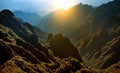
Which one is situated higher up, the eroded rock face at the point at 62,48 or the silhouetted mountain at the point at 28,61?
the eroded rock face at the point at 62,48

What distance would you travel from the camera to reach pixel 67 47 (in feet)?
563

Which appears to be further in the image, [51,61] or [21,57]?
[51,61]

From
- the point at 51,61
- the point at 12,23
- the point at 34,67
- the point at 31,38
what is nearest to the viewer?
the point at 34,67

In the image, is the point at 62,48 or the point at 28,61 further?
the point at 62,48

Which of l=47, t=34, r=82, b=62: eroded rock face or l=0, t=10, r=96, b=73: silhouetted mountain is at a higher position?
l=47, t=34, r=82, b=62: eroded rock face

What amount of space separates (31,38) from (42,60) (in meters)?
35.0

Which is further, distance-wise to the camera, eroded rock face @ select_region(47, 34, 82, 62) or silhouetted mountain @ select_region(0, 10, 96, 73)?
eroded rock face @ select_region(47, 34, 82, 62)

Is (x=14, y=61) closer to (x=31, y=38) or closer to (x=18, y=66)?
(x=18, y=66)

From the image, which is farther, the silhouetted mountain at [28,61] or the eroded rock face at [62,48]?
the eroded rock face at [62,48]

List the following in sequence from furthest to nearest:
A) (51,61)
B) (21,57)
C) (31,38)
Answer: (31,38), (51,61), (21,57)

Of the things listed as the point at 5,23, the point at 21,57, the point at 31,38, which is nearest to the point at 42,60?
the point at 21,57

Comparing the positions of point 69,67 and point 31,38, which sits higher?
point 31,38

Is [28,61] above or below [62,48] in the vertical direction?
below

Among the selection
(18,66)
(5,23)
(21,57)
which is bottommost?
(18,66)
